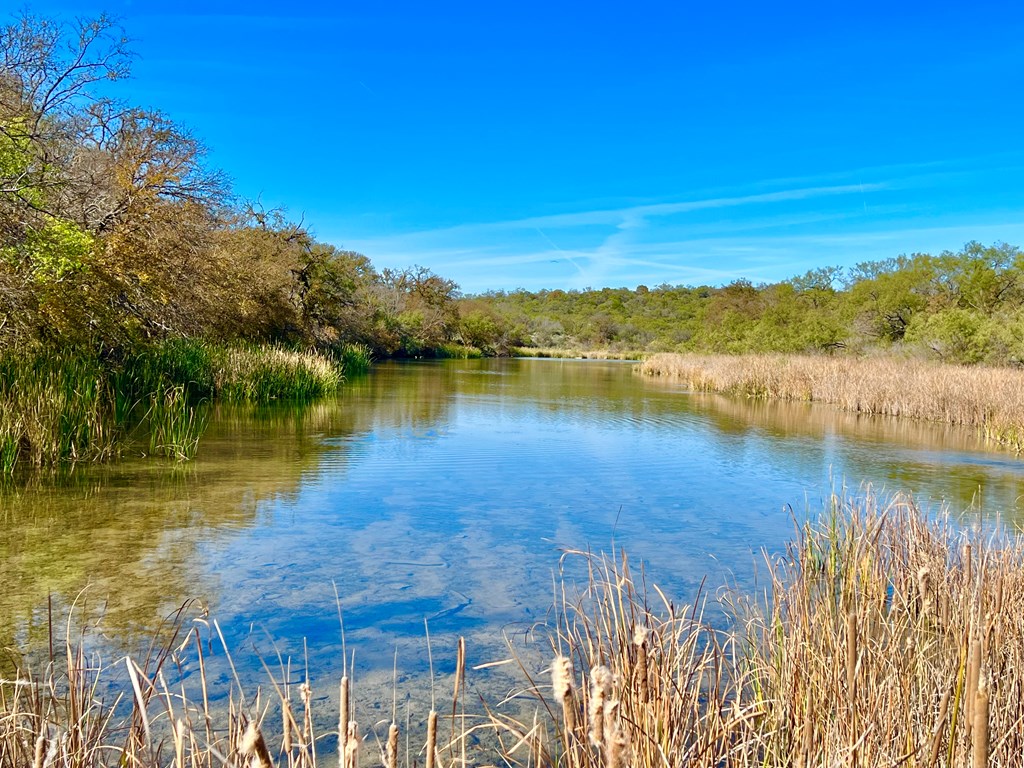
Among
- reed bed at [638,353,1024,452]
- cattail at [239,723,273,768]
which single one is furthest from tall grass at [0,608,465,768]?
reed bed at [638,353,1024,452]

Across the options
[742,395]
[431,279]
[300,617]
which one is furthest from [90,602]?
[431,279]

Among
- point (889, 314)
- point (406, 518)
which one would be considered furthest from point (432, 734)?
point (889, 314)

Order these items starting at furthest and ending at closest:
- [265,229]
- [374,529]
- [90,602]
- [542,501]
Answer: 1. [265,229]
2. [542,501]
3. [374,529]
4. [90,602]

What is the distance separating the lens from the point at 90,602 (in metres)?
3.90

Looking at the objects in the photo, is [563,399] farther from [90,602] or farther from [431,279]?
[431,279]

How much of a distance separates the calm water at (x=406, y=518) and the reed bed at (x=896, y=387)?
1059 millimetres

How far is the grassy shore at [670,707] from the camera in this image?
155 cm

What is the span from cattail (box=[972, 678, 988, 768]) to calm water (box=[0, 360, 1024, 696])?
9.05ft

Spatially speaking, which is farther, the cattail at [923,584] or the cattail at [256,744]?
the cattail at [923,584]

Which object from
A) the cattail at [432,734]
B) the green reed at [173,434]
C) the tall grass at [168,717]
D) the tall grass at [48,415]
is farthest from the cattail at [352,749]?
the green reed at [173,434]

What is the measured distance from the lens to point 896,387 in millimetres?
16328

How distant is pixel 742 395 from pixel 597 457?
1347 centimetres

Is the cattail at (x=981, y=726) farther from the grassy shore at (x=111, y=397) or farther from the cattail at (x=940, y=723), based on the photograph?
the grassy shore at (x=111, y=397)

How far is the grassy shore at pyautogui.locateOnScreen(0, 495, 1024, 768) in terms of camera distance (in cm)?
155
